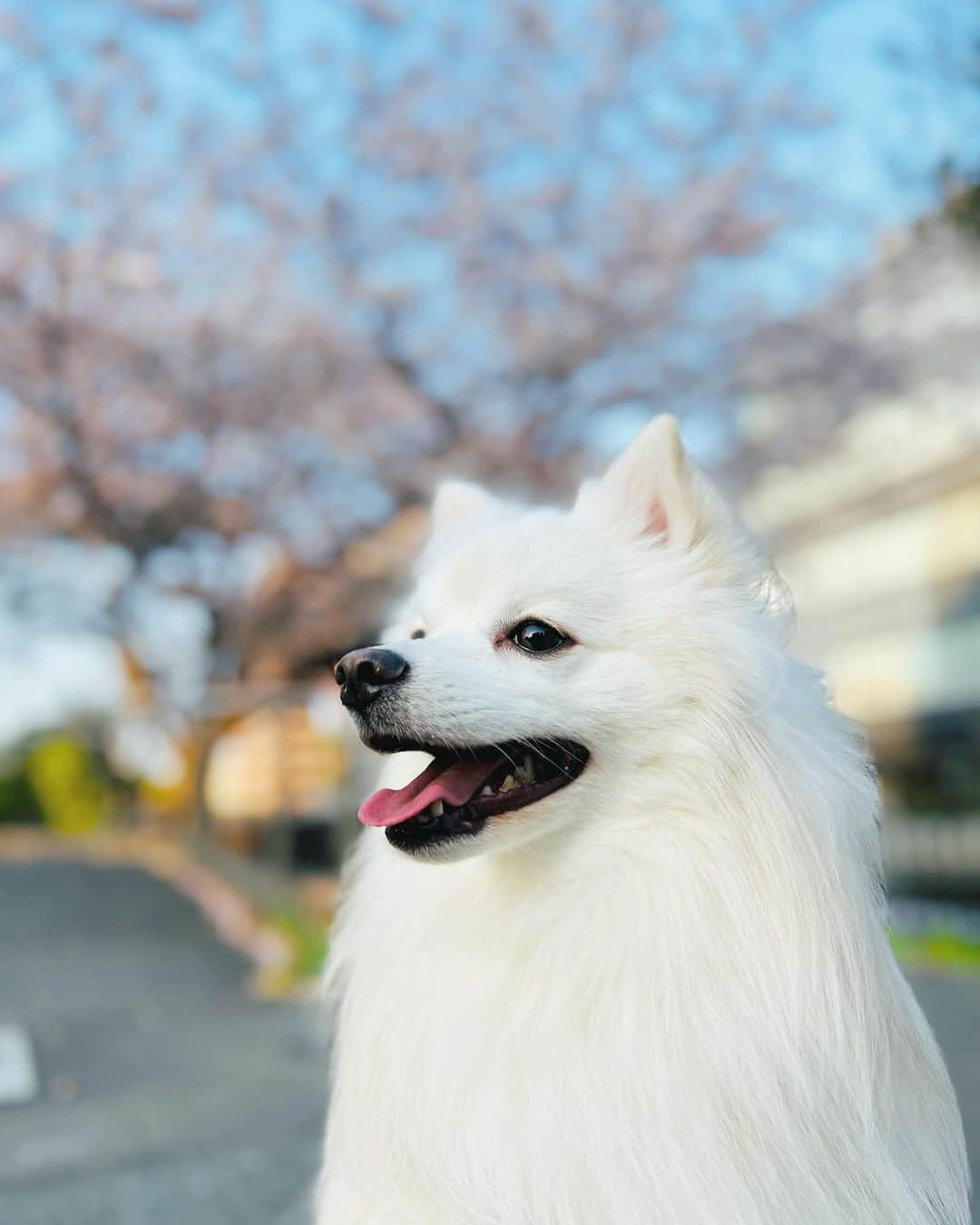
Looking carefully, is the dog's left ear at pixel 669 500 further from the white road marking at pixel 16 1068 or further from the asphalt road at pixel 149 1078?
the white road marking at pixel 16 1068

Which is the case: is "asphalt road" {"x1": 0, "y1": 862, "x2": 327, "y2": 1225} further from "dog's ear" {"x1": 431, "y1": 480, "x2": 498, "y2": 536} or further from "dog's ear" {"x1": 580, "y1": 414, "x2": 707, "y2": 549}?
"dog's ear" {"x1": 580, "y1": 414, "x2": 707, "y2": 549}

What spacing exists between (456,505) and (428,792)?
64 centimetres

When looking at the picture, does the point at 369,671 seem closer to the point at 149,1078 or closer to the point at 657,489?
the point at 657,489

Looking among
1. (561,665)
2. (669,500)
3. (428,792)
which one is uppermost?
(669,500)

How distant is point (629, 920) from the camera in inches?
64.0

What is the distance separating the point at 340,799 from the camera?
8156mm

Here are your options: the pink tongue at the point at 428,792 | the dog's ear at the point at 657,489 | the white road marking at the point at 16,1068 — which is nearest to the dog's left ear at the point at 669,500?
the dog's ear at the point at 657,489

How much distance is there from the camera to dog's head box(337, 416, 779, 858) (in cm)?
162

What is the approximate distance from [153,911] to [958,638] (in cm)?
615

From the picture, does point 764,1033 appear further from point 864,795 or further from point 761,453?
point 761,453

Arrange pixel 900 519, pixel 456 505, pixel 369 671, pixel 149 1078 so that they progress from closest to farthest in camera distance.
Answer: pixel 369 671 < pixel 456 505 < pixel 149 1078 < pixel 900 519

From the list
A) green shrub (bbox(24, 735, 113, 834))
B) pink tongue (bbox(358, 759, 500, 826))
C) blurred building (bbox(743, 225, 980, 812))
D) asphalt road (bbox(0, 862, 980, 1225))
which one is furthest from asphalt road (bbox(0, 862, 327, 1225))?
green shrub (bbox(24, 735, 113, 834))

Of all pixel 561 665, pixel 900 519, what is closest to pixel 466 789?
pixel 561 665

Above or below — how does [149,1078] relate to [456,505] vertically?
above
